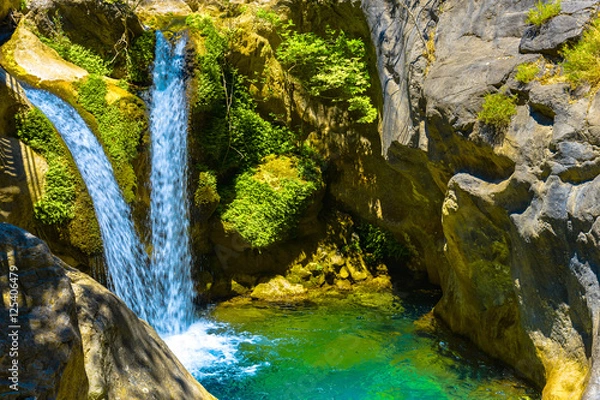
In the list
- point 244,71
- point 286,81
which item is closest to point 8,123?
point 244,71

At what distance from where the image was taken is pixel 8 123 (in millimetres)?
8016

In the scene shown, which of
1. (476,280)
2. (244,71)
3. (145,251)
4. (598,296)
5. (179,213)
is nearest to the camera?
(598,296)

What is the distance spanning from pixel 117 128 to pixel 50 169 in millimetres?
1361

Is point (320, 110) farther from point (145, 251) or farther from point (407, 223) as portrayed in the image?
point (145, 251)

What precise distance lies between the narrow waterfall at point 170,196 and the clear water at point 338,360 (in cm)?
72

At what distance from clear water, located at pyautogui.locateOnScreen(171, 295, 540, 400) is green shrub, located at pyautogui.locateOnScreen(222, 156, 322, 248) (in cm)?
158

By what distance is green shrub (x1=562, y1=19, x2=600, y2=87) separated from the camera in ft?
17.1

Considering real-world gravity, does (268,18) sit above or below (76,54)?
above

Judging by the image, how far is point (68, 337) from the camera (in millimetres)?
2527

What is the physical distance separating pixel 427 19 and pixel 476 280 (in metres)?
3.83

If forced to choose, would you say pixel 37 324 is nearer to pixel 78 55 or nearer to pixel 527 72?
pixel 527 72

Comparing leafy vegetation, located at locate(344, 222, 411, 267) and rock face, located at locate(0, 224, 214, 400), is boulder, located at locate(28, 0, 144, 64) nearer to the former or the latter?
leafy vegetation, located at locate(344, 222, 411, 267)

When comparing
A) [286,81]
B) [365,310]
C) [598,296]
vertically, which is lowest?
[365,310]

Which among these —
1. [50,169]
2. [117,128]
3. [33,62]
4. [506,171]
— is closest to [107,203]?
[50,169]
